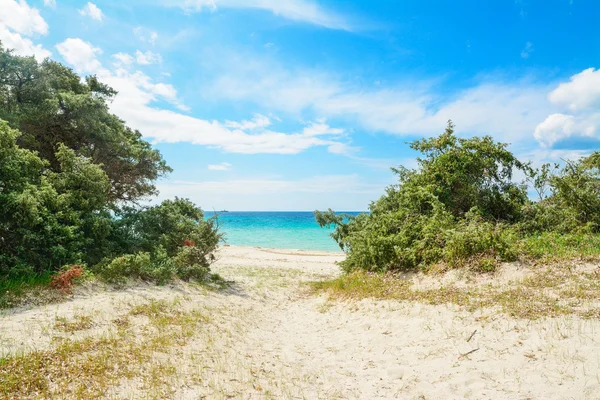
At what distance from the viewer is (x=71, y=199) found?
44.5ft

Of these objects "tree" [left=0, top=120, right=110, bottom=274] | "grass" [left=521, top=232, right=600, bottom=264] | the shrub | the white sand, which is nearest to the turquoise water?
"tree" [left=0, top=120, right=110, bottom=274]

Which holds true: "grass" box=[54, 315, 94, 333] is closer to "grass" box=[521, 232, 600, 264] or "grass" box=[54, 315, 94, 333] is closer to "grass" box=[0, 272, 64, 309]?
"grass" box=[0, 272, 64, 309]

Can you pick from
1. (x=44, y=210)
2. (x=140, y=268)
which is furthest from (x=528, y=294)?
(x=44, y=210)

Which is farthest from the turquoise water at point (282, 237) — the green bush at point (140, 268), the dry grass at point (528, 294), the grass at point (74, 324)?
the dry grass at point (528, 294)

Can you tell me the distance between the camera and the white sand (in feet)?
20.7

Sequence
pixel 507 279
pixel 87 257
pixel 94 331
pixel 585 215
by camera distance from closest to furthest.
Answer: pixel 94 331 → pixel 507 279 → pixel 87 257 → pixel 585 215

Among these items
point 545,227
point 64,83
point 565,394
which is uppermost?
point 64,83

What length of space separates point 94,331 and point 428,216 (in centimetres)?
1392

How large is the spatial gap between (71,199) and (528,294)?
53.8 feet

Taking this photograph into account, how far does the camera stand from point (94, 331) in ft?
28.2

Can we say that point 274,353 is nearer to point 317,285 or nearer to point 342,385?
point 342,385

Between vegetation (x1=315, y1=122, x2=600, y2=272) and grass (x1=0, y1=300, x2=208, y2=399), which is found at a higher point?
vegetation (x1=315, y1=122, x2=600, y2=272)

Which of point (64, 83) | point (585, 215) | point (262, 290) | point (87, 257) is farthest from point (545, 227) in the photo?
point (64, 83)

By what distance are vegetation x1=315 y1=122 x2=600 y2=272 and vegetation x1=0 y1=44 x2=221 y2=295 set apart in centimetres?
842
